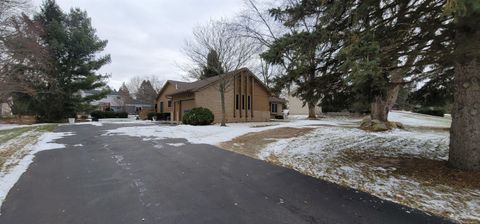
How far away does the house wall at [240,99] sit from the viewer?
23719 mm

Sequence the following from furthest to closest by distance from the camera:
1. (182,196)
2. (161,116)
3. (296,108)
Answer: (296,108)
(161,116)
(182,196)

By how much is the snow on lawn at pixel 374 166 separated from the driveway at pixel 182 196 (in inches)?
18.4

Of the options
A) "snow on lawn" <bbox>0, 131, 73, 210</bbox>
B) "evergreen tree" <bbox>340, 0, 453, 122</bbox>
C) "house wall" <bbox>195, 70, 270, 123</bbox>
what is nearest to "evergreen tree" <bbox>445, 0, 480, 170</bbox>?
"evergreen tree" <bbox>340, 0, 453, 122</bbox>

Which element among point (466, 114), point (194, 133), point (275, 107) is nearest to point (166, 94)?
point (275, 107)

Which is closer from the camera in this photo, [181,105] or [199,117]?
[199,117]

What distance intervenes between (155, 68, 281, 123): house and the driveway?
15.4 metres

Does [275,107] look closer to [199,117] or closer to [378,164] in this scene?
[199,117]

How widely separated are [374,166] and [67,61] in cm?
3080

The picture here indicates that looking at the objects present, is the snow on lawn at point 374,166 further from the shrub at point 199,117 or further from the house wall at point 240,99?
the house wall at point 240,99

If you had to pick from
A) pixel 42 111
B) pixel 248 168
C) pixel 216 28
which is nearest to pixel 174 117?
pixel 216 28

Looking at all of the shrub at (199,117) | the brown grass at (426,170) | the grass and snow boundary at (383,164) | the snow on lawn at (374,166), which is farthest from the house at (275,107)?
the brown grass at (426,170)

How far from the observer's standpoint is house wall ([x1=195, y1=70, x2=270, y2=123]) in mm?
23719

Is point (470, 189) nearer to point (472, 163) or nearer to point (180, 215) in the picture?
point (472, 163)

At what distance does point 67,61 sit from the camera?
1120 inches
